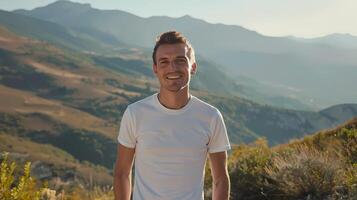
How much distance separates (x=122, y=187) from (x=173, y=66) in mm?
998

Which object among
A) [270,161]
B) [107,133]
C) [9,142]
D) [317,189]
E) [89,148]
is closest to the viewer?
[317,189]

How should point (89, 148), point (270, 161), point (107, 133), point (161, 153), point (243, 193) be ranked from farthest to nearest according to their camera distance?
point (107, 133) < point (89, 148) < point (270, 161) < point (243, 193) < point (161, 153)

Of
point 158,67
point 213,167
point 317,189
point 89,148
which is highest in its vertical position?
point 158,67

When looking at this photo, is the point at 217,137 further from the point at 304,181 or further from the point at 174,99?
the point at 304,181

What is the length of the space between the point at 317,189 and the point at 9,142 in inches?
6414

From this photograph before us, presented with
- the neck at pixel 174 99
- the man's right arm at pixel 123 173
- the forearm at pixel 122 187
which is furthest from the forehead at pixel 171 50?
the forearm at pixel 122 187

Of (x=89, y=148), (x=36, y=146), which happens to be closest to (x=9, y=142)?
(x=36, y=146)

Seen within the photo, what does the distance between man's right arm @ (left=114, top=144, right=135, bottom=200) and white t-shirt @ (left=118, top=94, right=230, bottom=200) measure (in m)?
0.06

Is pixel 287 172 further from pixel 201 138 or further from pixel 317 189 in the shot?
pixel 201 138

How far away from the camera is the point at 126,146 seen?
3463 mm

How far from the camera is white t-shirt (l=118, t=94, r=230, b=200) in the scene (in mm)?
3354

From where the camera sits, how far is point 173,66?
11.4 ft

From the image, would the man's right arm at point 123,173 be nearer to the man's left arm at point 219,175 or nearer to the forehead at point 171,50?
the man's left arm at point 219,175

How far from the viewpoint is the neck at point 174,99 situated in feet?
11.5
